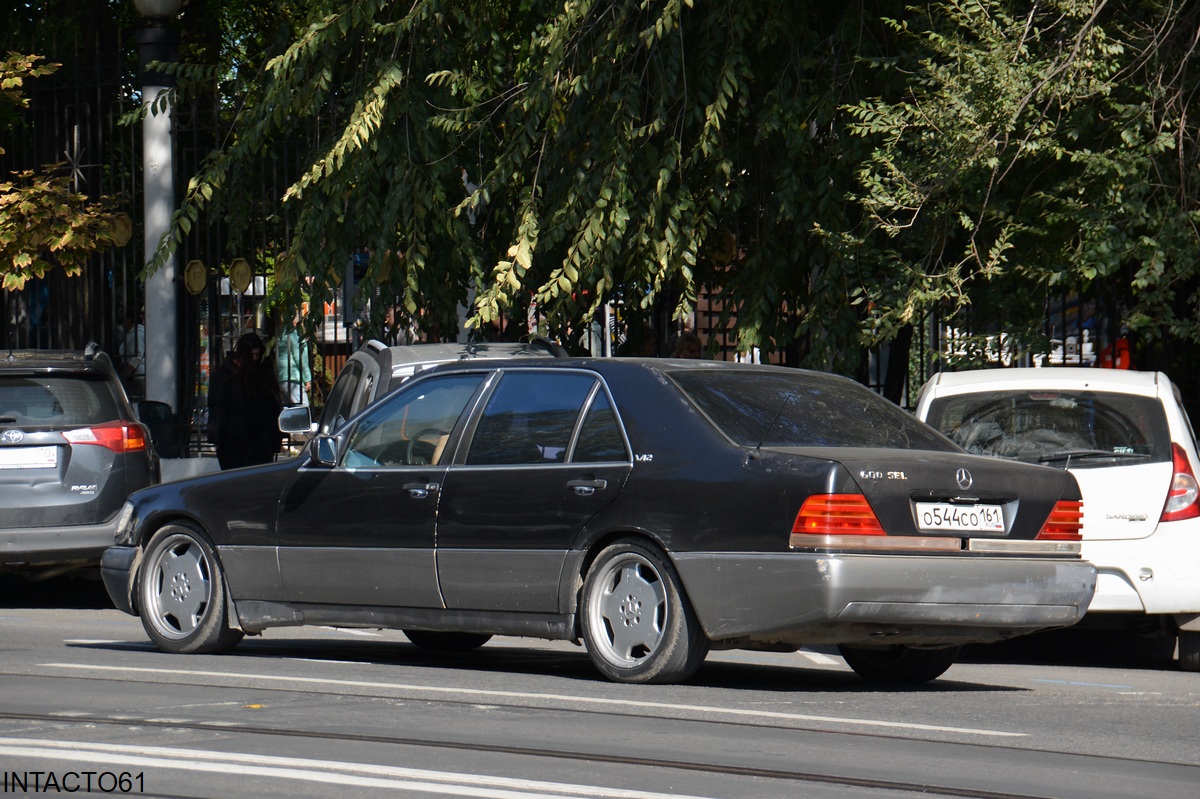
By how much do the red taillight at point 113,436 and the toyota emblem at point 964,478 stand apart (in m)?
6.68

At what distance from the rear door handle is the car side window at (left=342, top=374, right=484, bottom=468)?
854mm

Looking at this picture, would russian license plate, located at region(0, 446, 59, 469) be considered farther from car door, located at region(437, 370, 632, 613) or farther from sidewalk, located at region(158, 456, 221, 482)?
sidewalk, located at region(158, 456, 221, 482)

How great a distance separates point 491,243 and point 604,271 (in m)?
2.32

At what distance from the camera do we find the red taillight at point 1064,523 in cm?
844

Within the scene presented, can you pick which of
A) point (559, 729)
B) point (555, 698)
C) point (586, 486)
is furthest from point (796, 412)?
point (559, 729)

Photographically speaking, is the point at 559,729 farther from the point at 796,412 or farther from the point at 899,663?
the point at 899,663

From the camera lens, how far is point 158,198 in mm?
17422

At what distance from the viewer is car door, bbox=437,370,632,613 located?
854cm

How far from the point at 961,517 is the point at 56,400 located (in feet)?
22.5

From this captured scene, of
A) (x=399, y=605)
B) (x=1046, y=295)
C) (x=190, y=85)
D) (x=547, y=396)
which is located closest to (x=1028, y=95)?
(x=1046, y=295)

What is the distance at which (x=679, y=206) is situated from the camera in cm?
1312

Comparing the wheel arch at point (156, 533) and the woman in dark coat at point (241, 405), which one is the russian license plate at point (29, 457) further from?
the woman in dark coat at point (241, 405)

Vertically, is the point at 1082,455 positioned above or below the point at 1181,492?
above

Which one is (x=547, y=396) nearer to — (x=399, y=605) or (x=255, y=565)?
(x=399, y=605)
